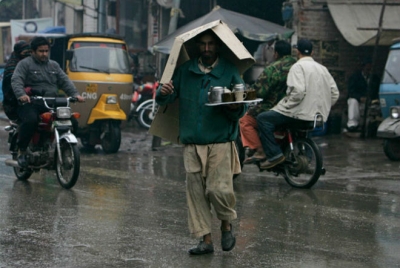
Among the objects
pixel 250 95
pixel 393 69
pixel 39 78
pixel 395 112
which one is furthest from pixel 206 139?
pixel 393 69

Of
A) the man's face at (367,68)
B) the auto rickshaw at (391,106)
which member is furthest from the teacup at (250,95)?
the man's face at (367,68)

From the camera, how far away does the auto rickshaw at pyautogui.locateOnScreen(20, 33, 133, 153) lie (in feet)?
46.0

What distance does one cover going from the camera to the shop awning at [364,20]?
52.0ft

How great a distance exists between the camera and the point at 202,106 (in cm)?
600

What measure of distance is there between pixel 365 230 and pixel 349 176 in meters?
3.81

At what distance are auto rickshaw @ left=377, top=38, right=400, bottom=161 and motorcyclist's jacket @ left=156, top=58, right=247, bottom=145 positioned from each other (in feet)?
22.2

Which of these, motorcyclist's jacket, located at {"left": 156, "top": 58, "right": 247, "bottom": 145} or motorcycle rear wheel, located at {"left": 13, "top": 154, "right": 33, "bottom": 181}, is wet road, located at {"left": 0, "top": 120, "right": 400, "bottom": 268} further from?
motorcyclist's jacket, located at {"left": 156, "top": 58, "right": 247, "bottom": 145}

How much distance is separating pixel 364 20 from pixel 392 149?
436 centimetres

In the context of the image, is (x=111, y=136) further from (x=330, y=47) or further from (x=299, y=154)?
(x=330, y=47)

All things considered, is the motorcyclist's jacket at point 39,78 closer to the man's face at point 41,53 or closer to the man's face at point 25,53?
the man's face at point 41,53

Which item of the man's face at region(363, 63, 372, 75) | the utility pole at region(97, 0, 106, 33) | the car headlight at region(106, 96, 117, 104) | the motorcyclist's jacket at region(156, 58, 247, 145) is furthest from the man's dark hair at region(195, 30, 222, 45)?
the utility pole at region(97, 0, 106, 33)

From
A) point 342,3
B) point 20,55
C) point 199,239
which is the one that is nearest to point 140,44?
point 342,3

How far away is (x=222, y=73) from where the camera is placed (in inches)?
239

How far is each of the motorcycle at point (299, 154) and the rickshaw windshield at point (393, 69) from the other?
4142 mm
